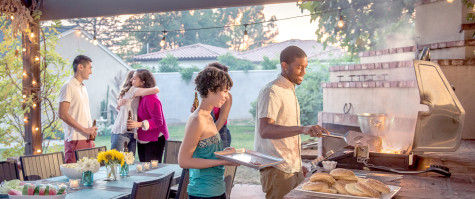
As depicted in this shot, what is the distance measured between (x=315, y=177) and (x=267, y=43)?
2112 centimetres

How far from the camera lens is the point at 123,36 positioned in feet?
74.8

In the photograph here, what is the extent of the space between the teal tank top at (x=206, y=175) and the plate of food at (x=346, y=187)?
58 centimetres

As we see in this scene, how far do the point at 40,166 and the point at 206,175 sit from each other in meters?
2.19

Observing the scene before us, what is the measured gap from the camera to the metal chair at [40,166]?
12.9 feet

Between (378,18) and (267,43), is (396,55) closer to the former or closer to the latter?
(378,18)

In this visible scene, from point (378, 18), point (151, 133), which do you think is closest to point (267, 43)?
point (378, 18)

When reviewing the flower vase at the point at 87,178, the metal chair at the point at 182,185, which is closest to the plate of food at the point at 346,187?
the metal chair at the point at 182,185

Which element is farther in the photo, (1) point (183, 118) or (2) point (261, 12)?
(2) point (261, 12)

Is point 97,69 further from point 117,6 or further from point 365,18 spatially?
point 117,6

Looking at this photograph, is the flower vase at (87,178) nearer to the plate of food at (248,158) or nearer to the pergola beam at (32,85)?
the plate of food at (248,158)

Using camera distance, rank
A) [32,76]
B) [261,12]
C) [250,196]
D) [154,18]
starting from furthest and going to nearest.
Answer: [261,12] < [154,18] < [250,196] < [32,76]

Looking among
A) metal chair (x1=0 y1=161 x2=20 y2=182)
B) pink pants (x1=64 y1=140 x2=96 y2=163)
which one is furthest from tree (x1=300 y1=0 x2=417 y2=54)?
metal chair (x1=0 y1=161 x2=20 y2=182)

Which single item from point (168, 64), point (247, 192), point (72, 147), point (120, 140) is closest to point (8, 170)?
point (72, 147)

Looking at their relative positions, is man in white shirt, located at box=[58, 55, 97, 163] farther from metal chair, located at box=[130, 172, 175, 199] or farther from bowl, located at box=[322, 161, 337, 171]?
bowl, located at box=[322, 161, 337, 171]
